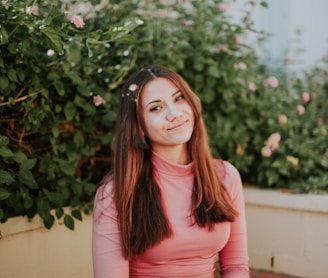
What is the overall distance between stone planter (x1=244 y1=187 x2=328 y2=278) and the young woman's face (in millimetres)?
1192

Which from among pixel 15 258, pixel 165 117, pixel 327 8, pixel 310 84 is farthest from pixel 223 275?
pixel 327 8

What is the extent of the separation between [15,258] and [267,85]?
196 cm

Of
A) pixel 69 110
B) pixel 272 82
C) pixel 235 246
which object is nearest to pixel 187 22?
pixel 272 82

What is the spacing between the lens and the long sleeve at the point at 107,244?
1.68 meters

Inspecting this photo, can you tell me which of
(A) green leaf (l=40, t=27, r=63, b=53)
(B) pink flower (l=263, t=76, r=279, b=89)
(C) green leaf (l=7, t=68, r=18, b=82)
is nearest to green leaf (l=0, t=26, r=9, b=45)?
(A) green leaf (l=40, t=27, r=63, b=53)

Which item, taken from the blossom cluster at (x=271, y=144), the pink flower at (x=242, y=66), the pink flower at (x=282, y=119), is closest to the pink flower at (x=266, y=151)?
the blossom cluster at (x=271, y=144)

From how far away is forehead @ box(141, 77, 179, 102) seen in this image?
176 centimetres

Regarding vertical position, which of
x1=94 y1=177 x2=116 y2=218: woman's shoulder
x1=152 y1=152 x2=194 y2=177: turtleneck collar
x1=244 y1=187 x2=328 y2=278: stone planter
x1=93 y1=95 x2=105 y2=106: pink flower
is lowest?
x1=244 y1=187 x2=328 y2=278: stone planter

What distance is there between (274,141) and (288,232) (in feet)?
1.83

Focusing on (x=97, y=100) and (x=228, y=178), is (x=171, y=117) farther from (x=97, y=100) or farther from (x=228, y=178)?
(x=97, y=100)

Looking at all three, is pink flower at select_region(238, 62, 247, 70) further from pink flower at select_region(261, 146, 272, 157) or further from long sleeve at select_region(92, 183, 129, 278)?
long sleeve at select_region(92, 183, 129, 278)

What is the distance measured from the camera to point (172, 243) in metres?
1.70

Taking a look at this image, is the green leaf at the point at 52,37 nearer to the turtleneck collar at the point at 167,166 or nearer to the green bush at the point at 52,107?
the green bush at the point at 52,107

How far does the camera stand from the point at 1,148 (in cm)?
176
